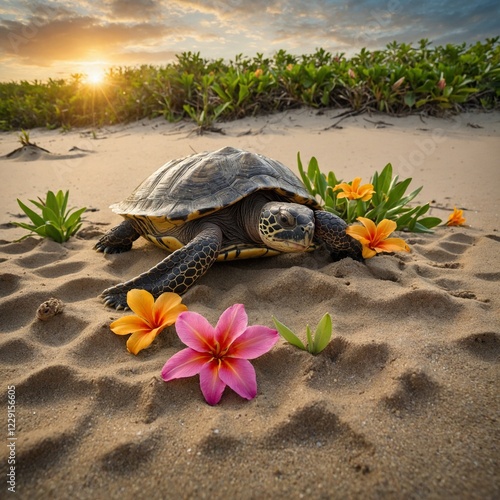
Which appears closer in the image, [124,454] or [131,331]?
[124,454]

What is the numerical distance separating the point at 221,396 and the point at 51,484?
67 centimetres

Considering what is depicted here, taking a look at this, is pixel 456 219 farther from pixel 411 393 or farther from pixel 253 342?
pixel 253 342

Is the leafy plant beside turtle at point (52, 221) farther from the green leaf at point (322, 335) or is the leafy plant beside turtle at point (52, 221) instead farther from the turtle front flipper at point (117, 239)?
the green leaf at point (322, 335)

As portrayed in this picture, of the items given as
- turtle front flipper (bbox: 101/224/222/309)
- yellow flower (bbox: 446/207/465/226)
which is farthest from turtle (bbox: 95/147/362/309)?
yellow flower (bbox: 446/207/465/226)

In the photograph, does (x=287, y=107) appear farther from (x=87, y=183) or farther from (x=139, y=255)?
(x=139, y=255)

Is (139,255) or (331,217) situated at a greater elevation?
(331,217)

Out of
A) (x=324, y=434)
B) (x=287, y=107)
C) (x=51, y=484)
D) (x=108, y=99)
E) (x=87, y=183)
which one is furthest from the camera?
(x=108, y=99)

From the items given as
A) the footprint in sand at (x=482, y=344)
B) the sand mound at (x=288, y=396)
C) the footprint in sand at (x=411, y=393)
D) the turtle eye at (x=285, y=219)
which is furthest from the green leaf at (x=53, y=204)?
the footprint in sand at (x=482, y=344)

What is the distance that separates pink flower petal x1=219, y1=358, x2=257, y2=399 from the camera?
4.83 feet

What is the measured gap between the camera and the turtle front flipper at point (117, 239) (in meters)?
3.32

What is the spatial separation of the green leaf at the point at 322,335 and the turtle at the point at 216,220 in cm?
97

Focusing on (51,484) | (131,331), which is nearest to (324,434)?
(51,484)

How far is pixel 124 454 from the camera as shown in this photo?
1.27 m

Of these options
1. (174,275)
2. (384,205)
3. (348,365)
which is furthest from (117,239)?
(384,205)
